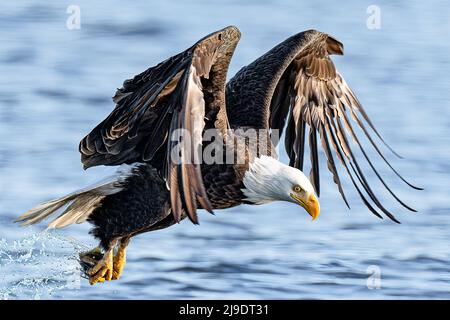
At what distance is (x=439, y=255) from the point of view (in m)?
9.18

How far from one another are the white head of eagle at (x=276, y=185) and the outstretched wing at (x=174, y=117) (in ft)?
1.08

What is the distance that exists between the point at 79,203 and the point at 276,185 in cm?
101

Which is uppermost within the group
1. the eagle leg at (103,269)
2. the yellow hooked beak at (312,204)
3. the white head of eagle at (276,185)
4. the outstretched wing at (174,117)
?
the outstretched wing at (174,117)

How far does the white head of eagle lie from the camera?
25.3 ft

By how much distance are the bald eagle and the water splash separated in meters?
0.59

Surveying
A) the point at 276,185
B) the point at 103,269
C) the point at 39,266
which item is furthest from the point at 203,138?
the point at 39,266

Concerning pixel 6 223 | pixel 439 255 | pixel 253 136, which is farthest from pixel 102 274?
pixel 439 255

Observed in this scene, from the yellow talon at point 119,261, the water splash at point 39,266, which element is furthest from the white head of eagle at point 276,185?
the water splash at point 39,266

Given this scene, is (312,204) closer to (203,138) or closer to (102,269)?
(203,138)

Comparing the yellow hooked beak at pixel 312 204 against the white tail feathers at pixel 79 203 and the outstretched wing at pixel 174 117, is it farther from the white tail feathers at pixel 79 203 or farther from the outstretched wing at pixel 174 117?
the white tail feathers at pixel 79 203

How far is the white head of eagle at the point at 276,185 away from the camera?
25.3 ft

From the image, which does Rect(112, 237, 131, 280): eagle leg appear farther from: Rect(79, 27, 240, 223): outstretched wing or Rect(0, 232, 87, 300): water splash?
Rect(79, 27, 240, 223): outstretched wing

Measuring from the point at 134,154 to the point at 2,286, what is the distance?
1.31 m

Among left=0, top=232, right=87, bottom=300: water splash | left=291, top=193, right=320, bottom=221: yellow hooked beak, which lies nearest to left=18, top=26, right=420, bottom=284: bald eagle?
left=291, top=193, right=320, bottom=221: yellow hooked beak
